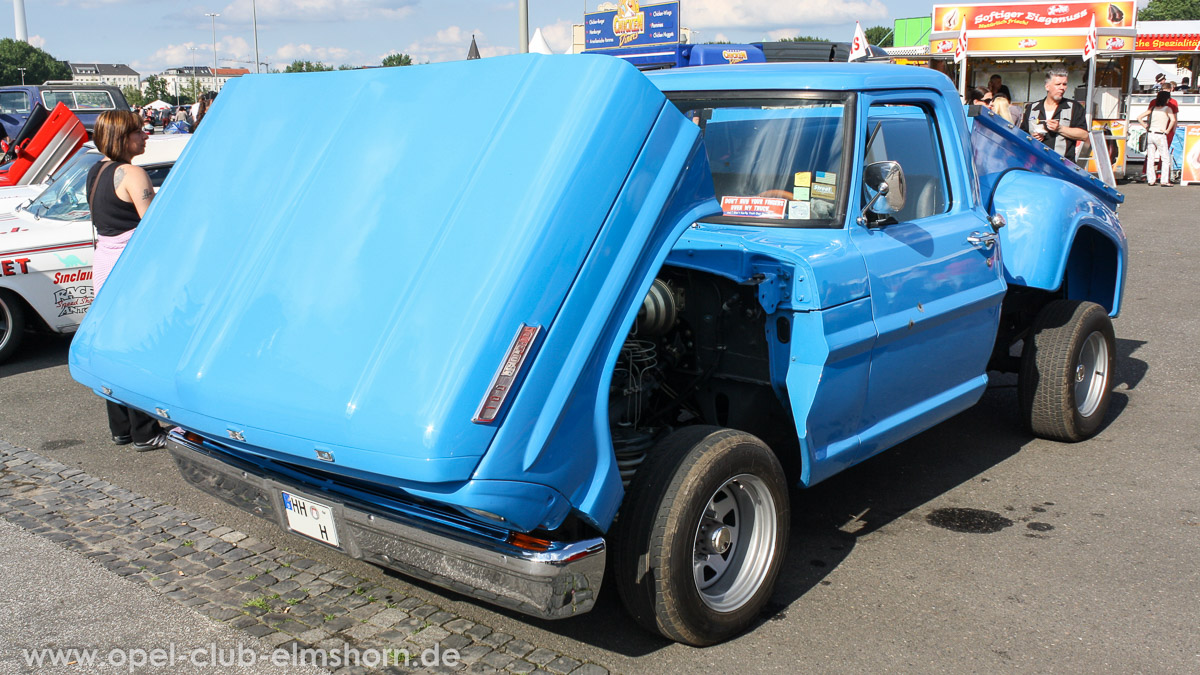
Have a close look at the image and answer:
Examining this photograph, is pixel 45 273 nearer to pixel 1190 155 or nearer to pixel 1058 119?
pixel 1058 119

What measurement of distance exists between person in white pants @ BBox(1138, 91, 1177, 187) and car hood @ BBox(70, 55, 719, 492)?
18.5 metres

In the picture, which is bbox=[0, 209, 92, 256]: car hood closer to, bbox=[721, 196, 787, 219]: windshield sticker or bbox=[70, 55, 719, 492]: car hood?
→ bbox=[70, 55, 719, 492]: car hood

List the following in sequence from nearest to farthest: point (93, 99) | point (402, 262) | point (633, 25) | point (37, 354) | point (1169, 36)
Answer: point (402, 262) < point (37, 354) < point (93, 99) < point (1169, 36) < point (633, 25)

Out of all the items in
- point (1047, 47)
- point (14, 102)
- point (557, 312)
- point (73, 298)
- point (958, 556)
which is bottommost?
point (958, 556)

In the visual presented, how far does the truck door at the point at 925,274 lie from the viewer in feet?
13.3

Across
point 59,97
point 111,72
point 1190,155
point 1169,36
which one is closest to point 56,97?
point 59,97

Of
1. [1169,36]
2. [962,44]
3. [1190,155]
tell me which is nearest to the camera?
[1190,155]

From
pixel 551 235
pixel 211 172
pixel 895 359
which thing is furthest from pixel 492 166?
pixel 895 359

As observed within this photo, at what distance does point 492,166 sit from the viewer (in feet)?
10.3

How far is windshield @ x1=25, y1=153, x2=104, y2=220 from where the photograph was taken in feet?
27.3

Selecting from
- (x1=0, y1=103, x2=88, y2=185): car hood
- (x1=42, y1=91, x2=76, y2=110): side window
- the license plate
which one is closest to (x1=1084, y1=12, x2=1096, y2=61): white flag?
(x1=0, y1=103, x2=88, y2=185): car hood

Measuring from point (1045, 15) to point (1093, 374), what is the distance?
606 inches

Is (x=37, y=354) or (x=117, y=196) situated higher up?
(x=117, y=196)

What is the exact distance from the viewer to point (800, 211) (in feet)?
13.3
